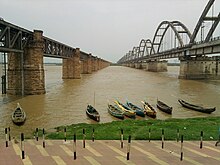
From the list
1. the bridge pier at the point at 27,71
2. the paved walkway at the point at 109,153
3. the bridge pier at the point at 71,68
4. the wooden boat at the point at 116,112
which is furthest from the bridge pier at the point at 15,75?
the bridge pier at the point at 71,68

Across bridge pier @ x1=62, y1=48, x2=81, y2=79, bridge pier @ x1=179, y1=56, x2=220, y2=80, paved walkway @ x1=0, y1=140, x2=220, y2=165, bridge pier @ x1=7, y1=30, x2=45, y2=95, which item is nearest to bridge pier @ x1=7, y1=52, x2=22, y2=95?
bridge pier @ x1=7, y1=30, x2=45, y2=95

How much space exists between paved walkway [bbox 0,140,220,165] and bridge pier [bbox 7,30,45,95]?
27.5 m

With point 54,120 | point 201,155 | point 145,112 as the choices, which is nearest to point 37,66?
point 54,120

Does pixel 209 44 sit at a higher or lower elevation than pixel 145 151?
higher

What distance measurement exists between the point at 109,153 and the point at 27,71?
31.2 metres

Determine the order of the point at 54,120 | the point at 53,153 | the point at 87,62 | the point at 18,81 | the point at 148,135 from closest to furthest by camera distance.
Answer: the point at 53,153, the point at 148,135, the point at 54,120, the point at 18,81, the point at 87,62

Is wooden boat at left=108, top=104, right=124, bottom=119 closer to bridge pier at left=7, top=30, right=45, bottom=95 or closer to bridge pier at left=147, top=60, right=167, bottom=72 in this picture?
bridge pier at left=7, top=30, right=45, bottom=95

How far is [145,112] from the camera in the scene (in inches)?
955

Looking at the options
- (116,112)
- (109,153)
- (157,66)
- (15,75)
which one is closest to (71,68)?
(15,75)

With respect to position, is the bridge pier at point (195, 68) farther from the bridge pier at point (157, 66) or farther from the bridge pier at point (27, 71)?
the bridge pier at point (157, 66)

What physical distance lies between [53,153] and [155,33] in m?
143

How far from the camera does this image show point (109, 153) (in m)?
10.6

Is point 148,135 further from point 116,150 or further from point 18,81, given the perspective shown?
point 18,81

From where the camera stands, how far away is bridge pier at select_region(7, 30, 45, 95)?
126 ft
